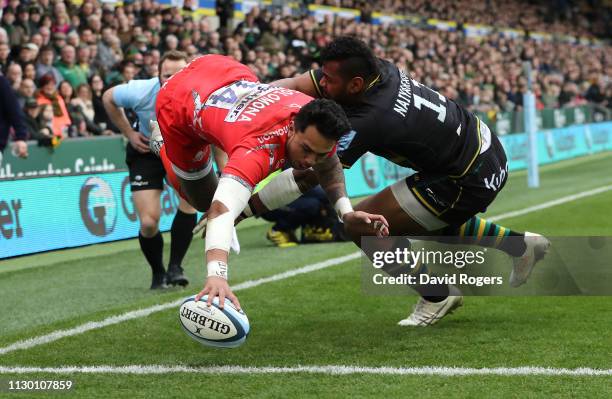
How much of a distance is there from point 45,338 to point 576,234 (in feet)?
23.7

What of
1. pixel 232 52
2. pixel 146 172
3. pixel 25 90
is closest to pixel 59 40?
pixel 25 90

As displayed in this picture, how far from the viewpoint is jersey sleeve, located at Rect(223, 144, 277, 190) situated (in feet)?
16.4

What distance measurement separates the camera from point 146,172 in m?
8.98

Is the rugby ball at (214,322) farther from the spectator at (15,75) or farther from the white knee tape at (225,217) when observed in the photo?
the spectator at (15,75)

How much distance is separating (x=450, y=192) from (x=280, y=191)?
3.88 feet


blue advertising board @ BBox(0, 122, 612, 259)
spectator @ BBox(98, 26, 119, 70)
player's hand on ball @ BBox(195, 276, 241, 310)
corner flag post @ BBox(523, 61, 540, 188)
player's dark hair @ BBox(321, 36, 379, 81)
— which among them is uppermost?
player's dark hair @ BBox(321, 36, 379, 81)

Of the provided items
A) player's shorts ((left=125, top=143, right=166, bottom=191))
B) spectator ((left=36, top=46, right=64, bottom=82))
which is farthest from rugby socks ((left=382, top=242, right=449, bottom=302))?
spectator ((left=36, top=46, right=64, bottom=82))

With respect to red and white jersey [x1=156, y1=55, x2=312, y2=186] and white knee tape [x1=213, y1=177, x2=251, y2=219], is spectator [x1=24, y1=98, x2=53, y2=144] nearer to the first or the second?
red and white jersey [x1=156, y1=55, x2=312, y2=186]

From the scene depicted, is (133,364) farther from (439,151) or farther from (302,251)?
(302,251)

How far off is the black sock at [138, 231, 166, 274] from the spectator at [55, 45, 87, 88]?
23.3 feet

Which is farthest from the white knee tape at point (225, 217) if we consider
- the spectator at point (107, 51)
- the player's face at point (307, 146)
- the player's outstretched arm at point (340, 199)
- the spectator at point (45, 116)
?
the spectator at point (107, 51)

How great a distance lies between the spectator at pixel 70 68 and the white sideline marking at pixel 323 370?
10.3m

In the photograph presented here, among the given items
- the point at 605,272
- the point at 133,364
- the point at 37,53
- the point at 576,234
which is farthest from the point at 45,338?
the point at 37,53

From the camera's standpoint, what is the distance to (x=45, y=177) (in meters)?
12.1
